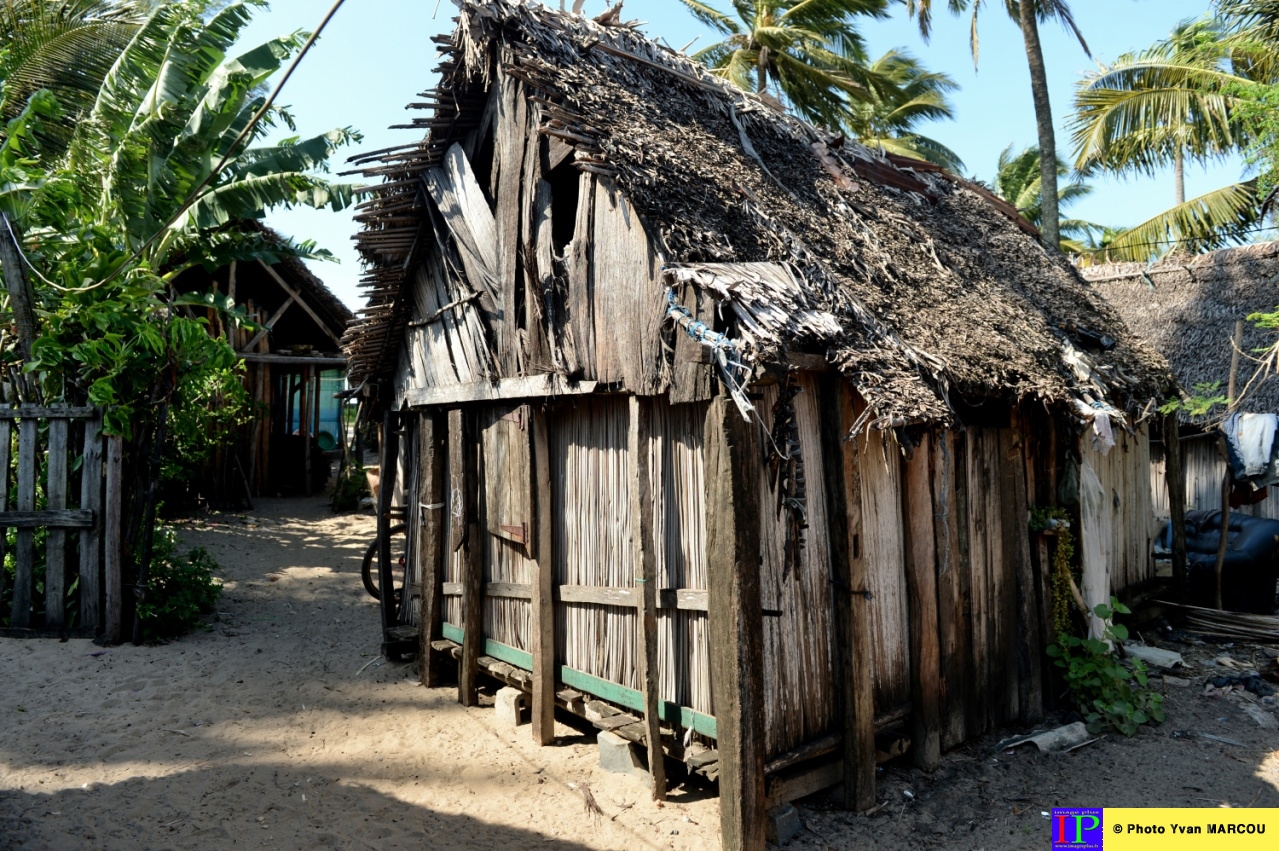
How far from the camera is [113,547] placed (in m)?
7.05

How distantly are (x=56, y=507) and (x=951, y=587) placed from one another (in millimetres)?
7455

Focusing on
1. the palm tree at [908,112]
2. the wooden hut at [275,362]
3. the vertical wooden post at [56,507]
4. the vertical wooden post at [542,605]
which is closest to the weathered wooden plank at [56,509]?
the vertical wooden post at [56,507]

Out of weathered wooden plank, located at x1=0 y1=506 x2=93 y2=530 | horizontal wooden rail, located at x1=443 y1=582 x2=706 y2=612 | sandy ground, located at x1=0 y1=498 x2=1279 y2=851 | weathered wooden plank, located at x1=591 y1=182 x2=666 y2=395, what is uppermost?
weathered wooden plank, located at x1=591 y1=182 x2=666 y2=395

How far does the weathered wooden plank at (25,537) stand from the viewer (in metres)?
7.10

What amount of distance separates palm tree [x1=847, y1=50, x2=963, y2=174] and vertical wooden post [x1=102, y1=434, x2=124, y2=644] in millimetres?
20095

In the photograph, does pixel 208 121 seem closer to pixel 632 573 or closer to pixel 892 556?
pixel 632 573

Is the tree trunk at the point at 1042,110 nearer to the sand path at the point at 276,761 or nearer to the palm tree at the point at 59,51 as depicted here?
the sand path at the point at 276,761

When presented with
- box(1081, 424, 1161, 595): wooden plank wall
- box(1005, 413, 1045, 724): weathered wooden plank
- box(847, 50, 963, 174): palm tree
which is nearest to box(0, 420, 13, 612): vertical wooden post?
box(1005, 413, 1045, 724): weathered wooden plank

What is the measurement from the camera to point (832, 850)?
407 cm

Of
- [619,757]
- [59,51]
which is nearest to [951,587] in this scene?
[619,757]

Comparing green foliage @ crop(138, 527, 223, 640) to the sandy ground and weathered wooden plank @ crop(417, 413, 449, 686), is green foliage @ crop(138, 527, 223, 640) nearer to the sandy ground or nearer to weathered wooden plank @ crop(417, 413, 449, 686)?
the sandy ground

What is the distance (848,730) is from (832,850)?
606 millimetres

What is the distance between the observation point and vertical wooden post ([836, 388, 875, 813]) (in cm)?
438

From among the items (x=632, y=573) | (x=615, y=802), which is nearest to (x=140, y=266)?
(x=632, y=573)
